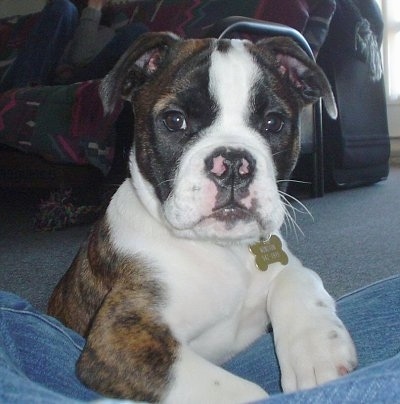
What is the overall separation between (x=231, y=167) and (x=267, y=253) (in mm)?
318

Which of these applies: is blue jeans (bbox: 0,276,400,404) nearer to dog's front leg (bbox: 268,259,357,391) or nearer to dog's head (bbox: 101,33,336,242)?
dog's front leg (bbox: 268,259,357,391)

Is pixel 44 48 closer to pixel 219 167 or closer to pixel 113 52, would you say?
pixel 113 52

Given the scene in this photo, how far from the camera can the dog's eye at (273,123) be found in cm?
147

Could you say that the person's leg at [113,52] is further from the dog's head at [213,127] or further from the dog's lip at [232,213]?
the dog's lip at [232,213]

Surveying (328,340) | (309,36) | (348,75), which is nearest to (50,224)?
(309,36)

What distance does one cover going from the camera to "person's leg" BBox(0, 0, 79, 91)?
4785mm

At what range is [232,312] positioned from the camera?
54.2 inches

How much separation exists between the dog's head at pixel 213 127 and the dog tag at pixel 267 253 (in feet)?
0.36

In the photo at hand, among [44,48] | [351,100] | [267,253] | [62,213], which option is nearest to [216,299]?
[267,253]

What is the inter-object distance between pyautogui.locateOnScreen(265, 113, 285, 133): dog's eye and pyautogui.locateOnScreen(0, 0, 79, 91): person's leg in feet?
11.5

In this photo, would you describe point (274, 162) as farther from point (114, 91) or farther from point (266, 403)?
point (266, 403)

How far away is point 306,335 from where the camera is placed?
45.8 inches

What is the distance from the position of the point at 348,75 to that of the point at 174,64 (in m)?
3.12

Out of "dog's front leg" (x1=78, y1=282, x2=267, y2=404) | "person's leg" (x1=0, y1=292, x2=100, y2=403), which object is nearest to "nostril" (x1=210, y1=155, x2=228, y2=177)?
"dog's front leg" (x1=78, y1=282, x2=267, y2=404)
